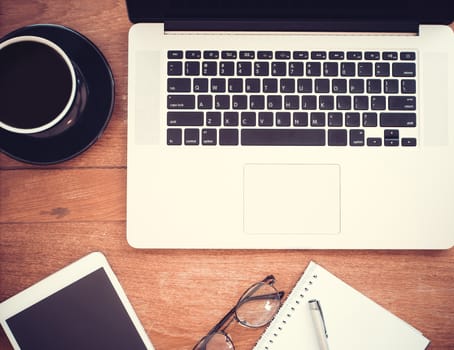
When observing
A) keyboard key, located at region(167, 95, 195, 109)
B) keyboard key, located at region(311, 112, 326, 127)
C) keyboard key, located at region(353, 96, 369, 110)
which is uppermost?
keyboard key, located at region(167, 95, 195, 109)

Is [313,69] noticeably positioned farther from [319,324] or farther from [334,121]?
[319,324]

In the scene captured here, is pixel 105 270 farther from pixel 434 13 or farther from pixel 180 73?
pixel 434 13

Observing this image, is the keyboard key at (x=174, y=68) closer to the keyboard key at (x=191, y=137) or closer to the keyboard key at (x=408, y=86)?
the keyboard key at (x=191, y=137)

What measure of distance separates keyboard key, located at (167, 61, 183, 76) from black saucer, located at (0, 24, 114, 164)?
3.7 inches

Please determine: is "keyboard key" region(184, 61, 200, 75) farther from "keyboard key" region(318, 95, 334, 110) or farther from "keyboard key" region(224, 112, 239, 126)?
"keyboard key" region(318, 95, 334, 110)

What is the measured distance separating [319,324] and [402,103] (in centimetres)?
35

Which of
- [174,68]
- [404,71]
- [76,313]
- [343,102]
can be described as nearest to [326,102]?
[343,102]

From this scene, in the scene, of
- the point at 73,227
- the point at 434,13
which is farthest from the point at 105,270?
the point at 434,13

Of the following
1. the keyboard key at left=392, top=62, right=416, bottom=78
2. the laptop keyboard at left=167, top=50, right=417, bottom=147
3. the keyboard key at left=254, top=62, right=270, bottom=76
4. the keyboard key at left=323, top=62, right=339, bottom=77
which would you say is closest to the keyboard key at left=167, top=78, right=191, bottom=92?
the laptop keyboard at left=167, top=50, right=417, bottom=147

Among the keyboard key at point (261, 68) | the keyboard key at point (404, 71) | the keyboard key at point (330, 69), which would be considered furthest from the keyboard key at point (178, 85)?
the keyboard key at point (404, 71)

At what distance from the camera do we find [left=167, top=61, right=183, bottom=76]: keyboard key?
2.18ft

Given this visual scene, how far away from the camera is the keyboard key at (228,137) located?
66cm

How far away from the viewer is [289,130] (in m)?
0.66

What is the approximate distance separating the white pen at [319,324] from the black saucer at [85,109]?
1.38 feet
